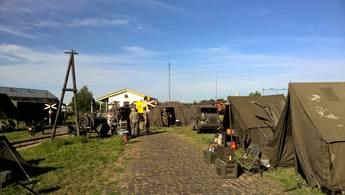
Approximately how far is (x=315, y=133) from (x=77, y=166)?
7030 mm

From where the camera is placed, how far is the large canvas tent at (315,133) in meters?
6.82

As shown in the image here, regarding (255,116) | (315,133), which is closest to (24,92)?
(255,116)

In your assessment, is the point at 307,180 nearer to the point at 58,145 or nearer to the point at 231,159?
the point at 231,159

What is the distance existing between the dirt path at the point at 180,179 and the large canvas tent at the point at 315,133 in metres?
1.05

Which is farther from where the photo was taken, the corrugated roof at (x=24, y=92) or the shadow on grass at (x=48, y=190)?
the corrugated roof at (x=24, y=92)

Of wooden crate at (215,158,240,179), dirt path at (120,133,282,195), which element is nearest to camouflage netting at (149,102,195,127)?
dirt path at (120,133,282,195)

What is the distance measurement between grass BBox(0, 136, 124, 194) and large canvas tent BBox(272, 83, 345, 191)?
4667mm

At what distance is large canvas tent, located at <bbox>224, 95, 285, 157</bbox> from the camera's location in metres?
12.3

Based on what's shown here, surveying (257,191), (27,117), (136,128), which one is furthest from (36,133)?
(257,191)

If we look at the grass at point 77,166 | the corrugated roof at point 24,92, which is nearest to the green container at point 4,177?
the grass at point 77,166

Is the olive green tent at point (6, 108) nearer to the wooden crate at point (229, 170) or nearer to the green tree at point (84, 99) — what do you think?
the wooden crate at point (229, 170)

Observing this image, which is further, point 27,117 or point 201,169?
point 27,117

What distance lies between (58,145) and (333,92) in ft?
37.3

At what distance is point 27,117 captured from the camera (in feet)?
115
